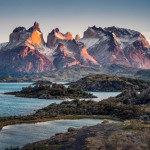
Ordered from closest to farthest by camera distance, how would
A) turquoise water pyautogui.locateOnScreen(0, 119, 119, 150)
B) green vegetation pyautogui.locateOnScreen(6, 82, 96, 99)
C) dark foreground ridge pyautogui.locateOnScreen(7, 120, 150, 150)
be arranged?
1. dark foreground ridge pyautogui.locateOnScreen(7, 120, 150, 150)
2. turquoise water pyautogui.locateOnScreen(0, 119, 119, 150)
3. green vegetation pyautogui.locateOnScreen(6, 82, 96, 99)

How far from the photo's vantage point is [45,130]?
49.0 m

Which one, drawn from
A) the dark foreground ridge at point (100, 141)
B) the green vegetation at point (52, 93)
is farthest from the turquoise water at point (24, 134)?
the green vegetation at point (52, 93)

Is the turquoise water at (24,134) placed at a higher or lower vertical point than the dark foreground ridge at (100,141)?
lower

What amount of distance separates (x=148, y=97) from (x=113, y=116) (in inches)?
860

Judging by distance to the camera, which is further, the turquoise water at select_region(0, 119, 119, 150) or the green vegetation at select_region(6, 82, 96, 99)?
the green vegetation at select_region(6, 82, 96, 99)

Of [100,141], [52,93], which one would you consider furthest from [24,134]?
[52,93]

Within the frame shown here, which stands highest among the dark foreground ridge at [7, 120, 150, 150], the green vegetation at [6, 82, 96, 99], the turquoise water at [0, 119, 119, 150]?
the green vegetation at [6, 82, 96, 99]

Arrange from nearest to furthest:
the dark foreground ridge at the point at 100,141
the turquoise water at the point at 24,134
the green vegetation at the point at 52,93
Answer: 1. the dark foreground ridge at the point at 100,141
2. the turquoise water at the point at 24,134
3. the green vegetation at the point at 52,93

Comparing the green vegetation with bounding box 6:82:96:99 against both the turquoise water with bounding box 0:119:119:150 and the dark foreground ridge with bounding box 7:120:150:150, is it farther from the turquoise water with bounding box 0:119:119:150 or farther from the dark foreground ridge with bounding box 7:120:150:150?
the dark foreground ridge with bounding box 7:120:150:150

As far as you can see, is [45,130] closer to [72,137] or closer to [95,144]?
[72,137]

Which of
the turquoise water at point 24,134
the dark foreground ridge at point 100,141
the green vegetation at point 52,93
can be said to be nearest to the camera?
the dark foreground ridge at point 100,141

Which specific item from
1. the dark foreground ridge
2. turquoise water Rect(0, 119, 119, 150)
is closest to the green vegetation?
turquoise water Rect(0, 119, 119, 150)

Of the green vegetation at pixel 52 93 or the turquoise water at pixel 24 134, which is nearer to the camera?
the turquoise water at pixel 24 134

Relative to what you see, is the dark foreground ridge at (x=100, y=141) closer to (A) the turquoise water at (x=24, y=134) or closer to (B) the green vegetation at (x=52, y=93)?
(A) the turquoise water at (x=24, y=134)
